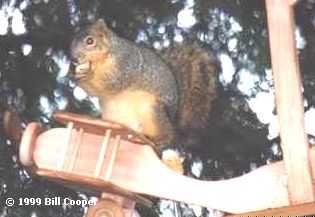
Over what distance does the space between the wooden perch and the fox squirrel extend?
218mm

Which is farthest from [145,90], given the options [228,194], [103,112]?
[228,194]

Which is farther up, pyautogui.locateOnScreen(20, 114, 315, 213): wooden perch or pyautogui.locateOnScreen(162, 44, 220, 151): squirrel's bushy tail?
pyautogui.locateOnScreen(162, 44, 220, 151): squirrel's bushy tail

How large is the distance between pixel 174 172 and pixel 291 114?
239mm

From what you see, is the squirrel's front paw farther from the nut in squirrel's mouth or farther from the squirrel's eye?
the squirrel's eye

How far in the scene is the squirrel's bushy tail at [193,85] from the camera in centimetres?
160

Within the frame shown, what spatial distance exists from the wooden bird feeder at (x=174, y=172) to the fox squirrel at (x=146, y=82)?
0.22 m

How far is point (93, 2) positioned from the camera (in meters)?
1.91

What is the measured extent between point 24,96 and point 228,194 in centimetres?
101

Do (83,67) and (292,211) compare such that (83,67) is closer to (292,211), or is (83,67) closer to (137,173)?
(137,173)

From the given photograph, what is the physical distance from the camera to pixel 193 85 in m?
1.61

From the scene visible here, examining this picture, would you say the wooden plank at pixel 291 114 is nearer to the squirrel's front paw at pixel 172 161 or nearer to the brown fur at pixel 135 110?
the squirrel's front paw at pixel 172 161

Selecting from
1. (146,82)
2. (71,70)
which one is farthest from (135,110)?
(71,70)

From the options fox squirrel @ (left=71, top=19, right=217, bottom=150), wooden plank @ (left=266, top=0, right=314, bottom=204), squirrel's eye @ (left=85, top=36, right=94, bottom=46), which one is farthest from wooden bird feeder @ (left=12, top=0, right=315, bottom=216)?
squirrel's eye @ (left=85, top=36, right=94, bottom=46)

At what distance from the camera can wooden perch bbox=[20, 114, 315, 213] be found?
3.60ft
